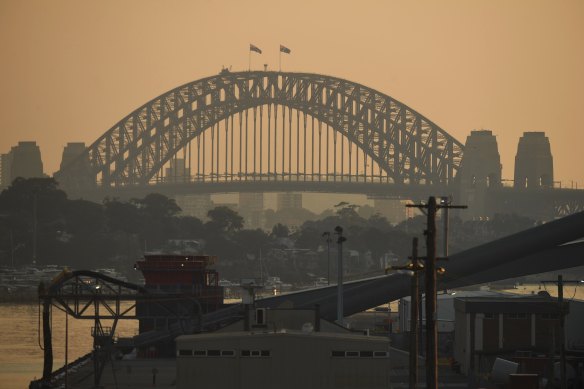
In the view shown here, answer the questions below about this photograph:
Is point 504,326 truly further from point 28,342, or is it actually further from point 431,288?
point 28,342

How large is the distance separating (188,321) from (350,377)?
29.4 meters

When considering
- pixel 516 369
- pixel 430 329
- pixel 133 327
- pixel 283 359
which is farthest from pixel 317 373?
pixel 133 327

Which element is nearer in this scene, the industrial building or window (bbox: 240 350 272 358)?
window (bbox: 240 350 272 358)

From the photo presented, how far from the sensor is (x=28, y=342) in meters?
117

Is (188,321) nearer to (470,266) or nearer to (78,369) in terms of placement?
(78,369)

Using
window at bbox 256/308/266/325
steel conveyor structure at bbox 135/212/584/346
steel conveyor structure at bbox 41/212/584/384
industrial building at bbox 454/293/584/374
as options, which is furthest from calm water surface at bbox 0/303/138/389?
window at bbox 256/308/266/325

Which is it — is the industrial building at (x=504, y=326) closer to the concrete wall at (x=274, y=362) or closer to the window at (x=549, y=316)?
the window at (x=549, y=316)

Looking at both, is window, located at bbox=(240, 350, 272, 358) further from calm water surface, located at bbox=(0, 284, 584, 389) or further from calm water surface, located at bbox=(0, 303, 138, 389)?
calm water surface, located at bbox=(0, 303, 138, 389)

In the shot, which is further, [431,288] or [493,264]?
[493,264]

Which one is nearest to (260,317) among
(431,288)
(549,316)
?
(549,316)

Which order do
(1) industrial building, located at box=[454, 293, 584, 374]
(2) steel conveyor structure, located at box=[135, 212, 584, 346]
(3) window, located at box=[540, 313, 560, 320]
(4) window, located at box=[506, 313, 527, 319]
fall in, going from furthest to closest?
(2) steel conveyor structure, located at box=[135, 212, 584, 346], (4) window, located at box=[506, 313, 527, 319], (3) window, located at box=[540, 313, 560, 320], (1) industrial building, located at box=[454, 293, 584, 374]

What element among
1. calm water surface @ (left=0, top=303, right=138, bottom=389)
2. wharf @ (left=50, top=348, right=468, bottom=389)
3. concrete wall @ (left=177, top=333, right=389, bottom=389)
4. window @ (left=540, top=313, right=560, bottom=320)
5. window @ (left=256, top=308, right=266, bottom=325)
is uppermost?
window @ (left=256, top=308, right=266, bottom=325)

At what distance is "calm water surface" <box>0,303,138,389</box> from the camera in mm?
94312

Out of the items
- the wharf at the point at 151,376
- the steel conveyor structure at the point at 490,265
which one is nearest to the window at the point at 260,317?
the wharf at the point at 151,376
